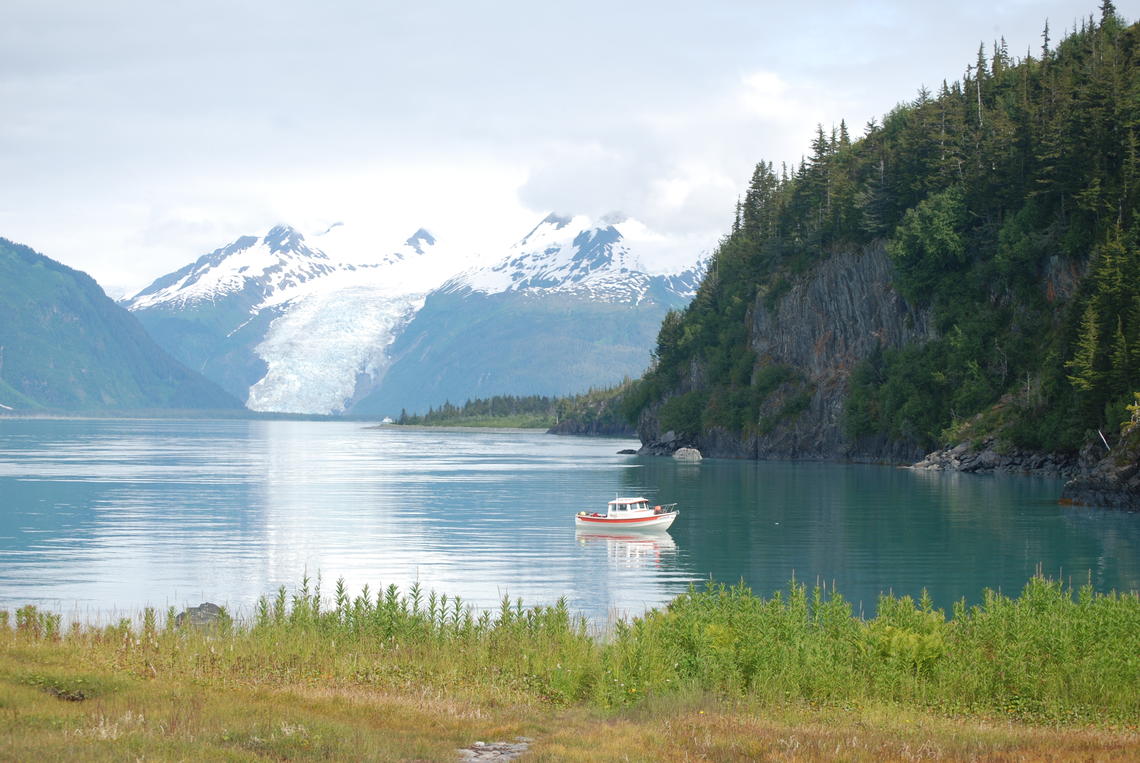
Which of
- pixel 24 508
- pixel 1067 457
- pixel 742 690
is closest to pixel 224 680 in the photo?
pixel 742 690

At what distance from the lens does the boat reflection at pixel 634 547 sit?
69125 millimetres

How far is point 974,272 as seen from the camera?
502 ft

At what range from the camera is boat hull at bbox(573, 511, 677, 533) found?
273ft

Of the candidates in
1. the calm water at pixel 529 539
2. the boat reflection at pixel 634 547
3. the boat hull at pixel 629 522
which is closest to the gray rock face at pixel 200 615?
the calm water at pixel 529 539

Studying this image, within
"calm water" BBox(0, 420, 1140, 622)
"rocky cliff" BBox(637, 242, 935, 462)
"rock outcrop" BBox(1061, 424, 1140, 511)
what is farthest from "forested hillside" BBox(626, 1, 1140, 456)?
"calm water" BBox(0, 420, 1140, 622)

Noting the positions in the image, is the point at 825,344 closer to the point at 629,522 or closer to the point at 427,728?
the point at 629,522

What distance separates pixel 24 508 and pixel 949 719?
302ft

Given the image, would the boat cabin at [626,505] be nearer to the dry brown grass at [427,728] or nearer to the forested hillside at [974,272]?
the forested hillside at [974,272]

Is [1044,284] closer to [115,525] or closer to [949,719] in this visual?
[115,525]

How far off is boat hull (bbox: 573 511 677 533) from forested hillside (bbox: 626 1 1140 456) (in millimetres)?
44568

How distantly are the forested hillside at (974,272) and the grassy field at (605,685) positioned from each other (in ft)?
267

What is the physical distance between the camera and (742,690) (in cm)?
2656

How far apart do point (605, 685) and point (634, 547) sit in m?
51.7

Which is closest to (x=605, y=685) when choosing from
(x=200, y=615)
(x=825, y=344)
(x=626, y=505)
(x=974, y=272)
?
(x=200, y=615)
